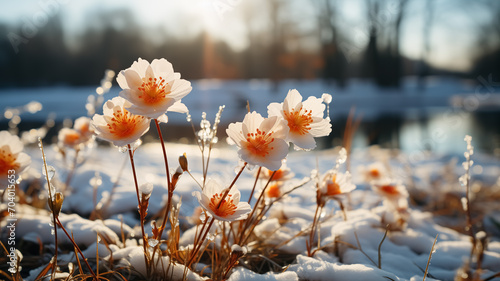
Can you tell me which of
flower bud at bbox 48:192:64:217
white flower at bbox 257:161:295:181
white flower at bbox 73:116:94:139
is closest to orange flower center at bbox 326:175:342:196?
white flower at bbox 257:161:295:181

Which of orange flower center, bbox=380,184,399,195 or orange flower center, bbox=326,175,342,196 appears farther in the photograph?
orange flower center, bbox=380,184,399,195

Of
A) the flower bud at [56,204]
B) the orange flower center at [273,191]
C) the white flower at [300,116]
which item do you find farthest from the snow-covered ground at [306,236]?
the flower bud at [56,204]

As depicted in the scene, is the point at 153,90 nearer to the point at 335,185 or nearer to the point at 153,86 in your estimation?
the point at 153,86

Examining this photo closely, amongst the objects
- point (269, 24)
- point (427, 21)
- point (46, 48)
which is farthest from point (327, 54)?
point (46, 48)

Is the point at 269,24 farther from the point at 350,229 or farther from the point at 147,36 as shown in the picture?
the point at 350,229

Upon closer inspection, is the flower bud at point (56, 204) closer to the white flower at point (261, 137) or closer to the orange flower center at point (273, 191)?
the white flower at point (261, 137)

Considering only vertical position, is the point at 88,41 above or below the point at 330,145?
above

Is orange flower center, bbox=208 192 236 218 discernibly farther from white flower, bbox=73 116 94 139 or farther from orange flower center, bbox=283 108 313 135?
white flower, bbox=73 116 94 139
